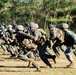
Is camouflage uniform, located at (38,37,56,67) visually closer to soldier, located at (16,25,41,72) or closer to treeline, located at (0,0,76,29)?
soldier, located at (16,25,41,72)

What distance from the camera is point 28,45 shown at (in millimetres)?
14594

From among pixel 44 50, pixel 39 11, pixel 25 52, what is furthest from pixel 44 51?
pixel 39 11

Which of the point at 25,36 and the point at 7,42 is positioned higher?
the point at 25,36

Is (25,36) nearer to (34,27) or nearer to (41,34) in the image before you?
(34,27)

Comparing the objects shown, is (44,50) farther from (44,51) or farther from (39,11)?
(39,11)

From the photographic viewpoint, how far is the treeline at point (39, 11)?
5172 centimetres

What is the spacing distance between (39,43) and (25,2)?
38.7m

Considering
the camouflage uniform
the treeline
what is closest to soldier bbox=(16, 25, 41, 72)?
the camouflage uniform

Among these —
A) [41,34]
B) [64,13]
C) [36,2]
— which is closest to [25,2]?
[36,2]

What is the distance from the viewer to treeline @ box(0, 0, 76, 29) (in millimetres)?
51719

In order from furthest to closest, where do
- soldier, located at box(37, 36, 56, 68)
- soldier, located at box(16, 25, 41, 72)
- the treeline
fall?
the treeline → soldier, located at box(37, 36, 56, 68) → soldier, located at box(16, 25, 41, 72)

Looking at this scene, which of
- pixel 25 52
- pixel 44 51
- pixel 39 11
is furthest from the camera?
pixel 39 11

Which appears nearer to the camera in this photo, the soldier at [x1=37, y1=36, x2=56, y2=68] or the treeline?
the soldier at [x1=37, y1=36, x2=56, y2=68]

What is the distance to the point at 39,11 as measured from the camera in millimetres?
53406
